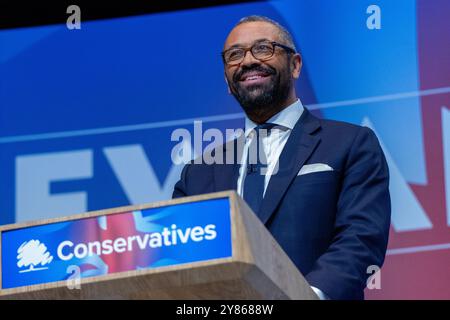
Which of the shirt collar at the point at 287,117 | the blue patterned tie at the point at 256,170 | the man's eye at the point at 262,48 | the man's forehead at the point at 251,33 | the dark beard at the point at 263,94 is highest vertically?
the man's forehead at the point at 251,33

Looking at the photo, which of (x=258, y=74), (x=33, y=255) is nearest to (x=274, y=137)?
(x=258, y=74)

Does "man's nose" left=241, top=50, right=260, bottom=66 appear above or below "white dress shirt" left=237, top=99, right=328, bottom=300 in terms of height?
above

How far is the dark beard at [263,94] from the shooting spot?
8.65 ft

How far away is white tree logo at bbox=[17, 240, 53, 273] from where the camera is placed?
69.8 inches

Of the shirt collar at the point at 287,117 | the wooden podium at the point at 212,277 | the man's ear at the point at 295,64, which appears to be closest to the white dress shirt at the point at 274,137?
the shirt collar at the point at 287,117

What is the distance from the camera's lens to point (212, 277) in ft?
5.38

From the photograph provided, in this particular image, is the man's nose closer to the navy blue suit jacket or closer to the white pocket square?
the navy blue suit jacket

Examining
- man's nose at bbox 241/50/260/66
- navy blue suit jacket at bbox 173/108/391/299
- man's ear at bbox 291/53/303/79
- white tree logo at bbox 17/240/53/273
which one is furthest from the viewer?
man's ear at bbox 291/53/303/79

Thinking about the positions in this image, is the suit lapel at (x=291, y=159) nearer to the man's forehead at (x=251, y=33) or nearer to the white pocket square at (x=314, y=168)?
the white pocket square at (x=314, y=168)

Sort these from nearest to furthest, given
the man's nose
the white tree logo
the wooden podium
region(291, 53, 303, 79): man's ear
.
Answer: the wooden podium
the white tree logo
the man's nose
region(291, 53, 303, 79): man's ear

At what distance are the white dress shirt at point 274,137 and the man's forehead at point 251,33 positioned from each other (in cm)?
20

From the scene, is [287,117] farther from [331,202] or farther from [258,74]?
[331,202]

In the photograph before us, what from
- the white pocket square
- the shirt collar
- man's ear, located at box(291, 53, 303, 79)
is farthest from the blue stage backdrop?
the white pocket square
